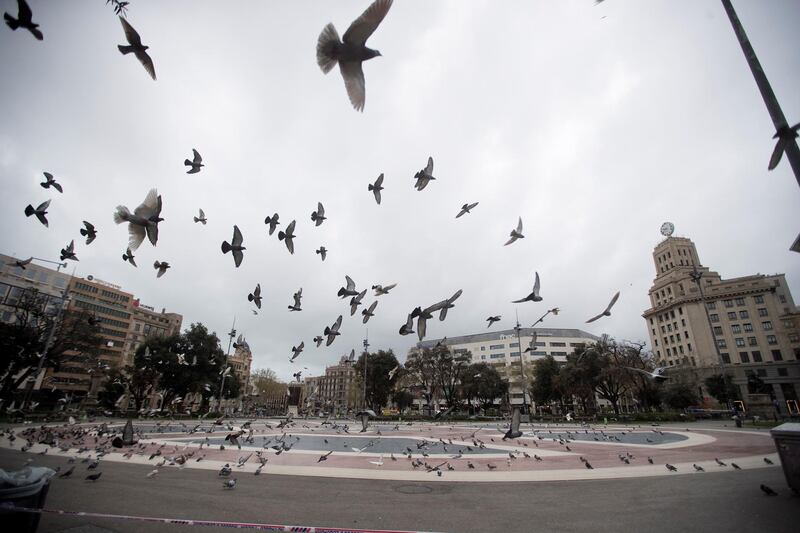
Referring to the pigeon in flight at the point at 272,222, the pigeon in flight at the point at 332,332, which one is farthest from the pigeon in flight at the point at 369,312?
the pigeon in flight at the point at 272,222

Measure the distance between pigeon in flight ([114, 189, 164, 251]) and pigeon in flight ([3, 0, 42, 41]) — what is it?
2.95 metres

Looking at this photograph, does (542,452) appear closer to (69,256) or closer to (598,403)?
(69,256)

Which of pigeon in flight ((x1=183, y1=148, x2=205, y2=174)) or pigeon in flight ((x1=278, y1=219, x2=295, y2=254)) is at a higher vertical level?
pigeon in flight ((x1=183, y1=148, x2=205, y2=174))

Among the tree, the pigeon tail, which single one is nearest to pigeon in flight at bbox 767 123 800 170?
the pigeon tail

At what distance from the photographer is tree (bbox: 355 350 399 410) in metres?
61.0

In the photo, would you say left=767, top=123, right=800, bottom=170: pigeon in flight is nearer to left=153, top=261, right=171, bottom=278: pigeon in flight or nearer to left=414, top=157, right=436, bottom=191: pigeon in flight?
left=414, top=157, right=436, bottom=191: pigeon in flight

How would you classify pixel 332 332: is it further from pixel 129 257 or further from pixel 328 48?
pixel 328 48

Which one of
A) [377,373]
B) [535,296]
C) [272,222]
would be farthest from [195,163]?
[377,373]

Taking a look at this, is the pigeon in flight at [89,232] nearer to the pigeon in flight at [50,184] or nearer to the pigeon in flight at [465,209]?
the pigeon in flight at [50,184]

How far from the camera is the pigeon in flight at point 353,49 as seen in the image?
3.35m

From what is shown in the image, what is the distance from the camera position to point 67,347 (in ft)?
121

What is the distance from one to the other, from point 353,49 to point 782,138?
499 cm

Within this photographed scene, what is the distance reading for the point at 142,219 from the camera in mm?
6129

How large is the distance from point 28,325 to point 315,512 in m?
45.9
